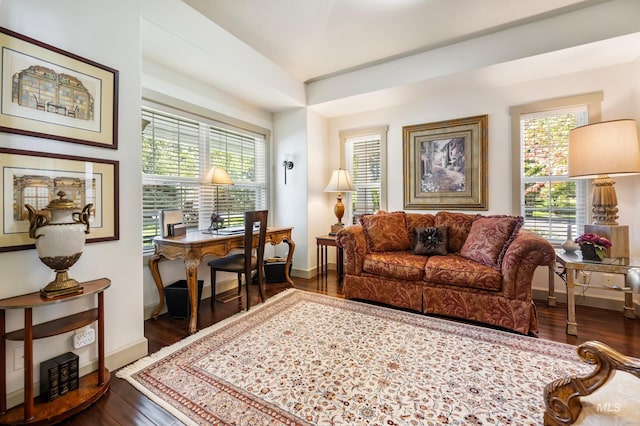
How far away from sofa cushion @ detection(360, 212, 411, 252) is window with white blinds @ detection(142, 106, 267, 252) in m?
1.77

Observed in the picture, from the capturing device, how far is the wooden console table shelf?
138 cm

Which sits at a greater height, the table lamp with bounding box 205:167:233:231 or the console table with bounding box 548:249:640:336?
the table lamp with bounding box 205:167:233:231

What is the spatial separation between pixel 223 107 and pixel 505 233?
11.4 feet

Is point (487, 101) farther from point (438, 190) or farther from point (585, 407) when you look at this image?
point (585, 407)

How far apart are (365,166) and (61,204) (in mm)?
3601

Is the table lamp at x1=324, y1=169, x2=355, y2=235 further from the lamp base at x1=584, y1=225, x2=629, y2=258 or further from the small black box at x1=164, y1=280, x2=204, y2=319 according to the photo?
the lamp base at x1=584, y1=225, x2=629, y2=258

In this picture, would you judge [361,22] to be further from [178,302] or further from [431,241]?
[178,302]

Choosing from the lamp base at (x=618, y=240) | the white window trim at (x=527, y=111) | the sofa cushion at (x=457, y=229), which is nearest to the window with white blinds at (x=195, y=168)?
the sofa cushion at (x=457, y=229)

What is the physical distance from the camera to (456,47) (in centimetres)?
299

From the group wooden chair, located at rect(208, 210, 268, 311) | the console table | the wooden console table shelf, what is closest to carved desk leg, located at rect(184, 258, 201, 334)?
wooden chair, located at rect(208, 210, 268, 311)

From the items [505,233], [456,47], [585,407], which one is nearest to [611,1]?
[456,47]

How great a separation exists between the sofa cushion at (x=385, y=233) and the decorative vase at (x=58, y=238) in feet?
8.35

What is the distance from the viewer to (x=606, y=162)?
234 cm

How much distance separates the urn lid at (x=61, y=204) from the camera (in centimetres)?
153
